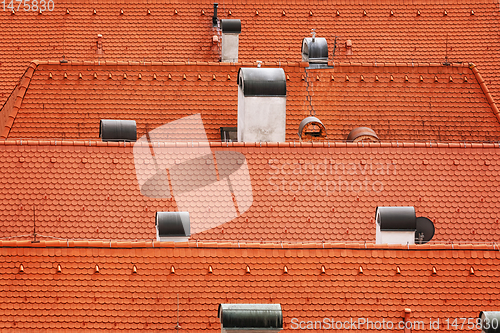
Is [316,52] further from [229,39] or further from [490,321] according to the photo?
[490,321]

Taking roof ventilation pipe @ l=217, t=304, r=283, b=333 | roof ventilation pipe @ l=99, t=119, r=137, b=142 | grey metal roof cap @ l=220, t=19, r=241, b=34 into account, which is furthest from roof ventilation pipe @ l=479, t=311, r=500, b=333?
grey metal roof cap @ l=220, t=19, r=241, b=34

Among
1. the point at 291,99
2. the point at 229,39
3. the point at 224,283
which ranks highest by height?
the point at 229,39

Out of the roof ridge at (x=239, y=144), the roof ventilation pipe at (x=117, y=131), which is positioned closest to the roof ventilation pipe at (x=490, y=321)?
the roof ridge at (x=239, y=144)

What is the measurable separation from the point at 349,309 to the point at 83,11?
31.0 metres

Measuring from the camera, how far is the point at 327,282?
43000 millimetres

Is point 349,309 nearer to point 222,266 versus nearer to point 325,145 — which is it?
point 222,266

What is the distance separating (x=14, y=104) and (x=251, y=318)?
76.3 ft

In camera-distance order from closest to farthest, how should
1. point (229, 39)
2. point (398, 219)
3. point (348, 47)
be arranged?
point (398, 219) → point (229, 39) → point (348, 47)

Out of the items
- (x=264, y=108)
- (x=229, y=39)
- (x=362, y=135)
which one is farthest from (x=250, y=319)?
(x=229, y=39)

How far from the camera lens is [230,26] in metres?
67.6

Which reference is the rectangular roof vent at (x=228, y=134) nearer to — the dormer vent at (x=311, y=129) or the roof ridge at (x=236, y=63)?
the dormer vent at (x=311, y=129)

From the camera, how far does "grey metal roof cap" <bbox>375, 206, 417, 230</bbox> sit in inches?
1847

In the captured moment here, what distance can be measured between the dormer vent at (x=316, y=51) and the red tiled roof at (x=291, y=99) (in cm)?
66

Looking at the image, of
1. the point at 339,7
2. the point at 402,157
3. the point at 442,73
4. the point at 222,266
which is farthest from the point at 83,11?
the point at 222,266
